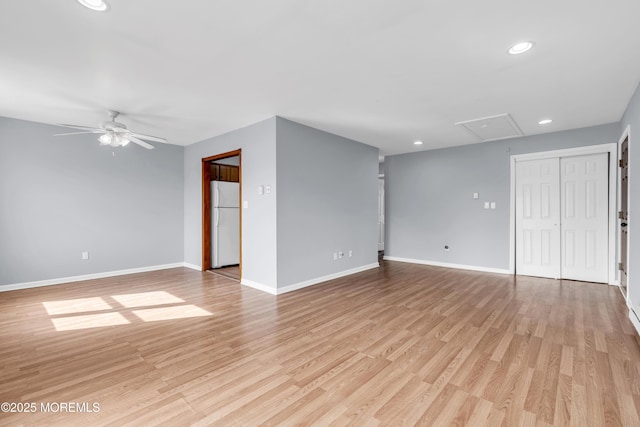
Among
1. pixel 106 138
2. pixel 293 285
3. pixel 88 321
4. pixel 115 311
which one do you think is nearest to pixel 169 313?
pixel 115 311

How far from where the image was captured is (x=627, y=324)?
3.04m

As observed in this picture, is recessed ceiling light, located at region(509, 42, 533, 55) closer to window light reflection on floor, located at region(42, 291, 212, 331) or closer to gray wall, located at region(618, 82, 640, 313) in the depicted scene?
gray wall, located at region(618, 82, 640, 313)

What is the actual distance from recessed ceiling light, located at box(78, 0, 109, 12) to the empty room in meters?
0.01

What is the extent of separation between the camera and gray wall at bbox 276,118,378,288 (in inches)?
168

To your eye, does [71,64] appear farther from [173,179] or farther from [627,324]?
[627,324]

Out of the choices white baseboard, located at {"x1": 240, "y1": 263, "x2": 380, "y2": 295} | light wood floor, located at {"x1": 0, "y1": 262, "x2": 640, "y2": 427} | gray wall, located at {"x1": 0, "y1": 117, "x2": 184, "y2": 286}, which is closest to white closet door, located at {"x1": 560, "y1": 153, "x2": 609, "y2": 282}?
light wood floor, located at {"x1": 0, "y1": 262, "x2": 640, "y2": 427}

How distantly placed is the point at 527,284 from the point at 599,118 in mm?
2601

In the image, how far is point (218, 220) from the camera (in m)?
5.86

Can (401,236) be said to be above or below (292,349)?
above

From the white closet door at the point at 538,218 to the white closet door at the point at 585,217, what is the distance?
0.11 meters

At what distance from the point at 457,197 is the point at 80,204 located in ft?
22.2

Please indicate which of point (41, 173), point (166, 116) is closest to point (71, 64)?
point (166, 116)

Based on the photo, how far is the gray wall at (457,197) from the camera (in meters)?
5.27

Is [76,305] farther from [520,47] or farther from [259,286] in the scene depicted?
[520,47]
